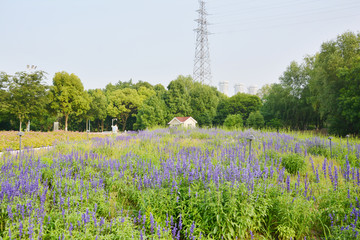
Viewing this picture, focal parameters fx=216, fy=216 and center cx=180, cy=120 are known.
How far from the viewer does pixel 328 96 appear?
2161cm

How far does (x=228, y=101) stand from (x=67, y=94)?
27.5m

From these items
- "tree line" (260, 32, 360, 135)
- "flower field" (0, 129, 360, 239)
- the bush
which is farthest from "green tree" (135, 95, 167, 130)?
"flower field" (0, 129, 360, 239)

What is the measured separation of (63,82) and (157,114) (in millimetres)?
15825

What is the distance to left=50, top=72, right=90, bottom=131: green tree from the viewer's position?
3294 cm

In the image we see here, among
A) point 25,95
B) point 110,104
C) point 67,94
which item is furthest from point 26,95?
point 110,104

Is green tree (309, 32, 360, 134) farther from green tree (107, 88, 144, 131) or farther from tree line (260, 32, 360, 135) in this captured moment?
green tree (107, 88, 144, 131)

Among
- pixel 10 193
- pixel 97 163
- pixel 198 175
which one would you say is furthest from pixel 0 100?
pixel 198 175

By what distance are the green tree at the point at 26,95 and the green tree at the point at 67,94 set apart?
24.4ft

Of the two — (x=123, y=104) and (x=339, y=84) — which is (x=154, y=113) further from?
(x=339, y=84)

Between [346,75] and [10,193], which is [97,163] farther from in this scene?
[346,75]

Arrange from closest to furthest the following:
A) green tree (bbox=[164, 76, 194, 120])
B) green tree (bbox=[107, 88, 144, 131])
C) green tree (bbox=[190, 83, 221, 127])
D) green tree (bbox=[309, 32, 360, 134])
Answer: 1. green tree (bbox=[309, 32, 360, 134])
2. green tree (bbox=[164, 76, 194, 120])
3. green tree (bbox=[190, 83, 221, 127])
4. green tree (bbox=[107, 88, 144, 131])

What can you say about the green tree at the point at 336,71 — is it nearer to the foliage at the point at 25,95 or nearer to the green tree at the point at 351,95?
the green tree at the point at 351,95

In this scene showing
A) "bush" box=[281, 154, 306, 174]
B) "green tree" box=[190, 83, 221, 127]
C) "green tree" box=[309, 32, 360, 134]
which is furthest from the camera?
"green tree" box=[190, 83, 221, 127]

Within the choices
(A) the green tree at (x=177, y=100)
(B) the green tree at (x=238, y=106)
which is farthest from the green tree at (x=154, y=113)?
(B) the green tree at (x=238, y=106)
